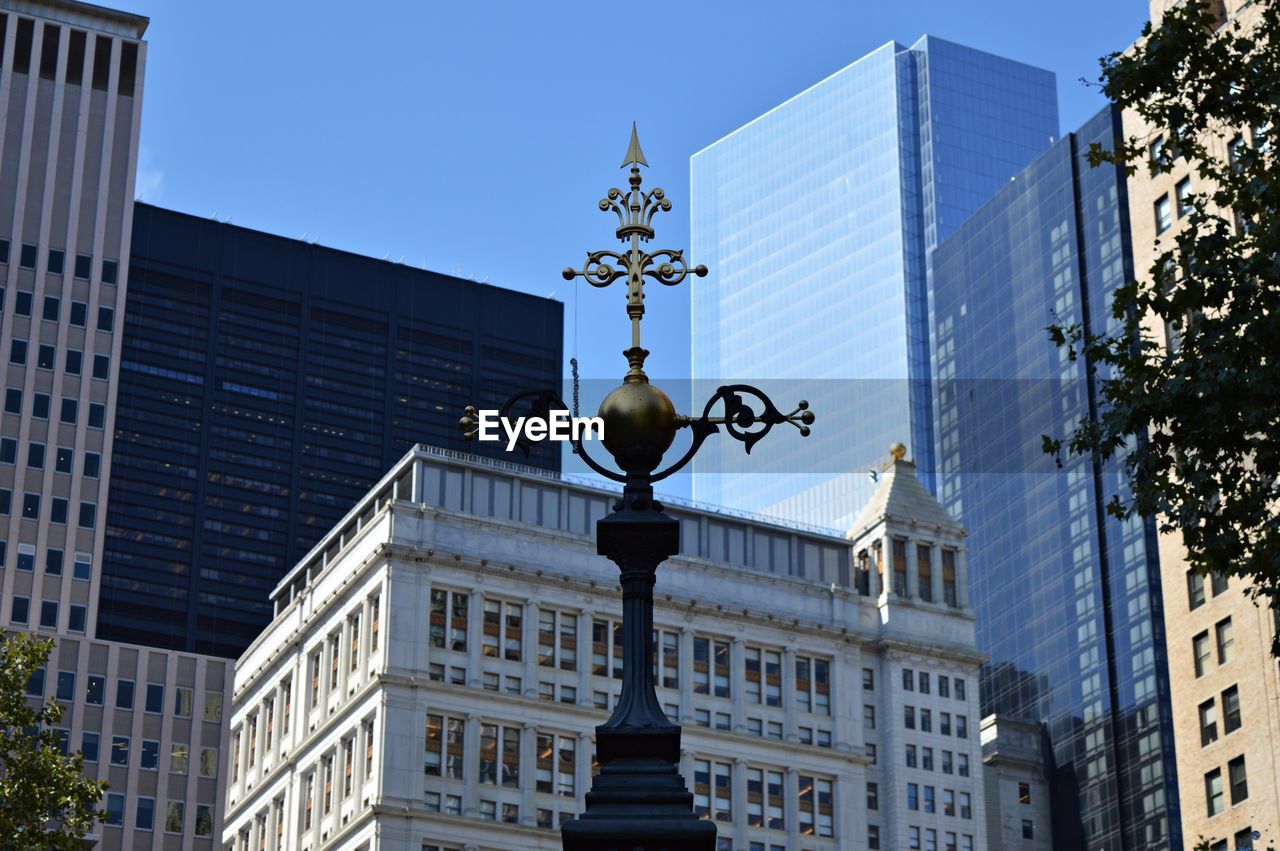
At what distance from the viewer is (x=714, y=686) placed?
512 ft

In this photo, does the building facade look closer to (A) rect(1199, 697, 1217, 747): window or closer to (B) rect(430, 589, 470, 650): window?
(B) rect(430, 589, 470, 650): window

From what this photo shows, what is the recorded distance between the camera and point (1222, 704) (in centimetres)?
9394

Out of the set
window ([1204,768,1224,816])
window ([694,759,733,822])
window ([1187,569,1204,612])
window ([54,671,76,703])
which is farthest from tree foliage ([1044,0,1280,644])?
window ([54,671,76,703])

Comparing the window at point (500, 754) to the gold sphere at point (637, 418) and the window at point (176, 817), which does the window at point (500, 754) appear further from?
the gold sphere at point (637, 418)

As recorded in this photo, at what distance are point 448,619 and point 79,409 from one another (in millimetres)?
31837

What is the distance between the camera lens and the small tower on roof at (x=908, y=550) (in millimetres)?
168875

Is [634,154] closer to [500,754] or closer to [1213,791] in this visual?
[1213,791]

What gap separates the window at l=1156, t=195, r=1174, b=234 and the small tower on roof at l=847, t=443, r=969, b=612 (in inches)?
2641

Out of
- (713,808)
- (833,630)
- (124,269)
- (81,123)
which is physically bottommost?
(713,808)

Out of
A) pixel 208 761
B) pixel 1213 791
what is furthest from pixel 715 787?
pixel 1213 791

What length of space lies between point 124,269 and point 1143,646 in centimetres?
8371

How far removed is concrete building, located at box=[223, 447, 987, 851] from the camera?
476ft

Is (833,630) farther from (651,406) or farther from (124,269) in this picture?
(651,406)

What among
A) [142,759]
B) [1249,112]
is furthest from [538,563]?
[1249,112]
